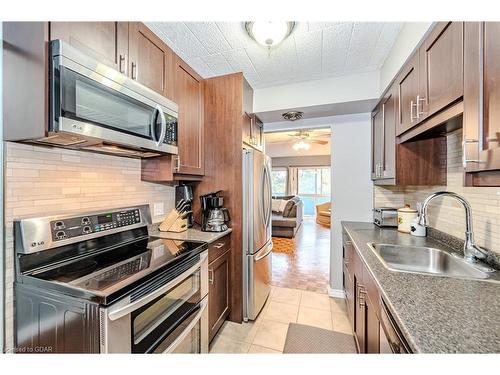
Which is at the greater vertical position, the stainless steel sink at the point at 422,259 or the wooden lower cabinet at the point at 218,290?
the stainless steel sink at the point at 422,259

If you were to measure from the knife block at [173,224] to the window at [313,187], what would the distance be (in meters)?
6.84

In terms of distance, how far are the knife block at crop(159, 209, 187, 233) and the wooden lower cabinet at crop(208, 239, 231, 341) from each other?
379mm

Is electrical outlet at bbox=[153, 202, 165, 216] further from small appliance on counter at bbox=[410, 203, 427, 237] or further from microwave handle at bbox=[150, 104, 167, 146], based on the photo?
small appliance on counter at bbox=[410, 203, 427, 237]

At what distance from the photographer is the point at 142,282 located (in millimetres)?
1035

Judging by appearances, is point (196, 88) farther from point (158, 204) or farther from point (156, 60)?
point (158, 204)

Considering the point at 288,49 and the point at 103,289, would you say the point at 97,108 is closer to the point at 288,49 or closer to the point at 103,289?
the point at 103,289

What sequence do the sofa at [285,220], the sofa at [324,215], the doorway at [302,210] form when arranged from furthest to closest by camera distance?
1. the sofa at [324,215]
2. the sofa at [285,220]
3. the doorway at [302,210]

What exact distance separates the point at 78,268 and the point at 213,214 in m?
1.05

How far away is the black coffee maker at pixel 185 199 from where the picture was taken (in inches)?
84.6

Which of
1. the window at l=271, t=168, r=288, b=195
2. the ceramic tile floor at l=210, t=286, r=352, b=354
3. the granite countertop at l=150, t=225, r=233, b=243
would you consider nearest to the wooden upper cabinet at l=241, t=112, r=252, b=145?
the granite countertop at l=150, t=225, r=233, b=243

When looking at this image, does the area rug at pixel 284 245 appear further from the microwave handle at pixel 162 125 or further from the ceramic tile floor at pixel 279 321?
the microwave handle at pixel 162 125

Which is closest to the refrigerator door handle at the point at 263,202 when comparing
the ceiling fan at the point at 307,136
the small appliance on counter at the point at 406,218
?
the small appliance on counter at the point at 406,218

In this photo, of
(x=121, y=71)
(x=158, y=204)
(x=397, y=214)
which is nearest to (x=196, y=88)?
(x=121, y=71)
